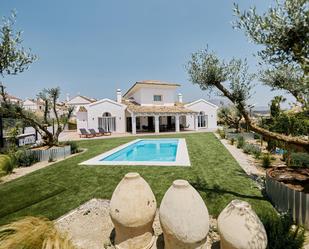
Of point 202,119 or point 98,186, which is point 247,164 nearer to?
point 98,186

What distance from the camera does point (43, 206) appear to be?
788 centimetres

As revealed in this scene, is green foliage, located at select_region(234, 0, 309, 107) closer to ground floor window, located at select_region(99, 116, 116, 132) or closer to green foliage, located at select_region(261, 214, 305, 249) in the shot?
green foliage, located at select_region(261, 214, 305, 249)

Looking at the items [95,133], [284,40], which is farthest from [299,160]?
[95,133]

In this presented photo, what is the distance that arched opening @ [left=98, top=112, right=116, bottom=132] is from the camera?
37.7 meters

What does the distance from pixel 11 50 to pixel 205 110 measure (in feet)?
119

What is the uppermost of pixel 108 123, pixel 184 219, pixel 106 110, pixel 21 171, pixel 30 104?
pixel 30 104

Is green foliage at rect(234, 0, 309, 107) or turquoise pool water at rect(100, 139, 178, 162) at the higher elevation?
green foliage at rect(234, 0, 309, 107)

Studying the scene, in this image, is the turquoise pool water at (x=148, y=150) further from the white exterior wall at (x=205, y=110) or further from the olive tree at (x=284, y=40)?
the white exterior wall at (x=205, y=110)

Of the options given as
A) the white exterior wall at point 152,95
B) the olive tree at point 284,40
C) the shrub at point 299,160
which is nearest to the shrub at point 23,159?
the olive tree at point 284,40

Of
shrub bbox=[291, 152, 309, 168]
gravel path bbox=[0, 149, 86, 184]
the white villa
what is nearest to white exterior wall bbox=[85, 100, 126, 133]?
the white villa

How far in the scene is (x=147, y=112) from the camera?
35.4 meters

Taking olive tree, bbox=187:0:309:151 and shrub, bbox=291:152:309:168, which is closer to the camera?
olive tree, bbox=187:0:309:151

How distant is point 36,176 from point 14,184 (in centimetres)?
134

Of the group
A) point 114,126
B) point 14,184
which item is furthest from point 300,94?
point 114,126
